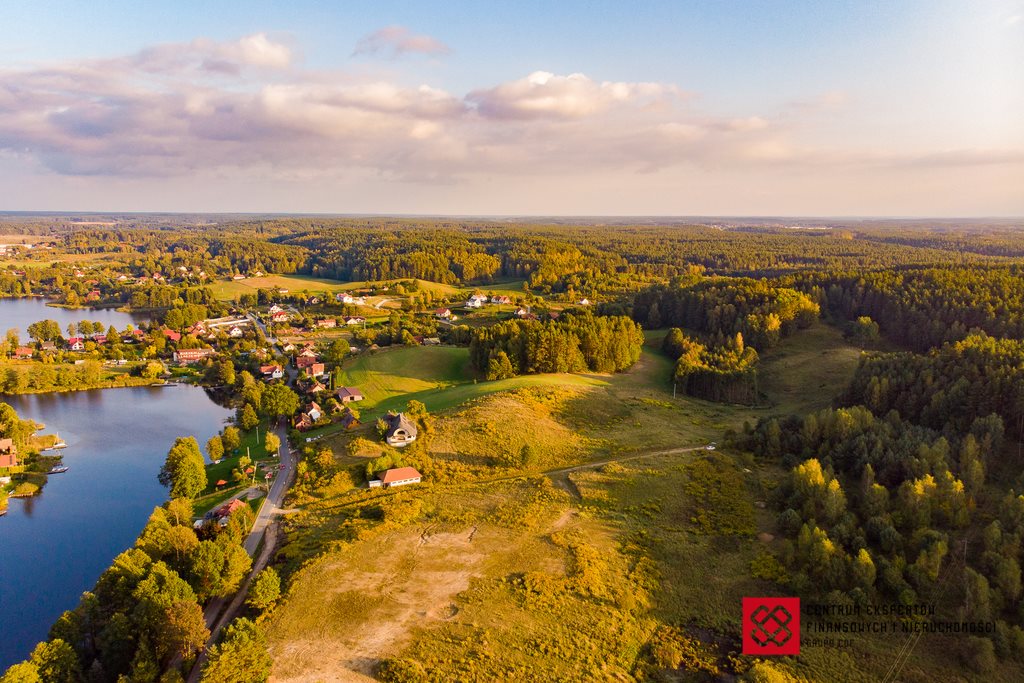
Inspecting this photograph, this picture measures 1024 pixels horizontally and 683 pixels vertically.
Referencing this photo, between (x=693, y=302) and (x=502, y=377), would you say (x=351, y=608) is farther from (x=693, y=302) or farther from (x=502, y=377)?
(x=693, y=302)

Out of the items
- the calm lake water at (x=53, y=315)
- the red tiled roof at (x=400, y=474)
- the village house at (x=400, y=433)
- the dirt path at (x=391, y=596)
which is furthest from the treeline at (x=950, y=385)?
the calm lake water at (x=53, y=315)

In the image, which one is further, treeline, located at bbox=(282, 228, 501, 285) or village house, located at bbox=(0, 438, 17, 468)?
treeline, located at bbox=(282, 228, 501, 285)

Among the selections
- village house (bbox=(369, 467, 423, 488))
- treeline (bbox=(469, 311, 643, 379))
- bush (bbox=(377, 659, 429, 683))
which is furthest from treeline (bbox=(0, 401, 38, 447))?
bush (bbox=(377, 659, 429, 683))

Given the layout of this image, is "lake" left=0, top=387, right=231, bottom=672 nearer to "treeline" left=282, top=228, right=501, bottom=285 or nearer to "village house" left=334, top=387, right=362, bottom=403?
"village house" left=334, top=387, right=362, bottom=403

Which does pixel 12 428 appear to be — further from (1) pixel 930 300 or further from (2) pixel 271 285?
(2) pixel 271 285

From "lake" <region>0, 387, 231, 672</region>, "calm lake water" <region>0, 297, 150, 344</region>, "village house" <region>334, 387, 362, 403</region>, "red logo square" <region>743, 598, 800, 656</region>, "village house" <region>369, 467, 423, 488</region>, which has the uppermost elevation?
"calm lake water" <region>0, 297, 150, 344</region>

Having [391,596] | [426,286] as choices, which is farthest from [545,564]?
[426,286]

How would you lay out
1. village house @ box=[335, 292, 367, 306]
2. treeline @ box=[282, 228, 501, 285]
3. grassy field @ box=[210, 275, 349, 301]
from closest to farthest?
village house @ box=[335, 292, 367, 306]
grassy field @ box=[210, 275, 349, 301]
treeline @ box=[282, 228, 501, 285]

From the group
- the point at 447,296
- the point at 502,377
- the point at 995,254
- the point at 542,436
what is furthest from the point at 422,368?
the point at 995,254
